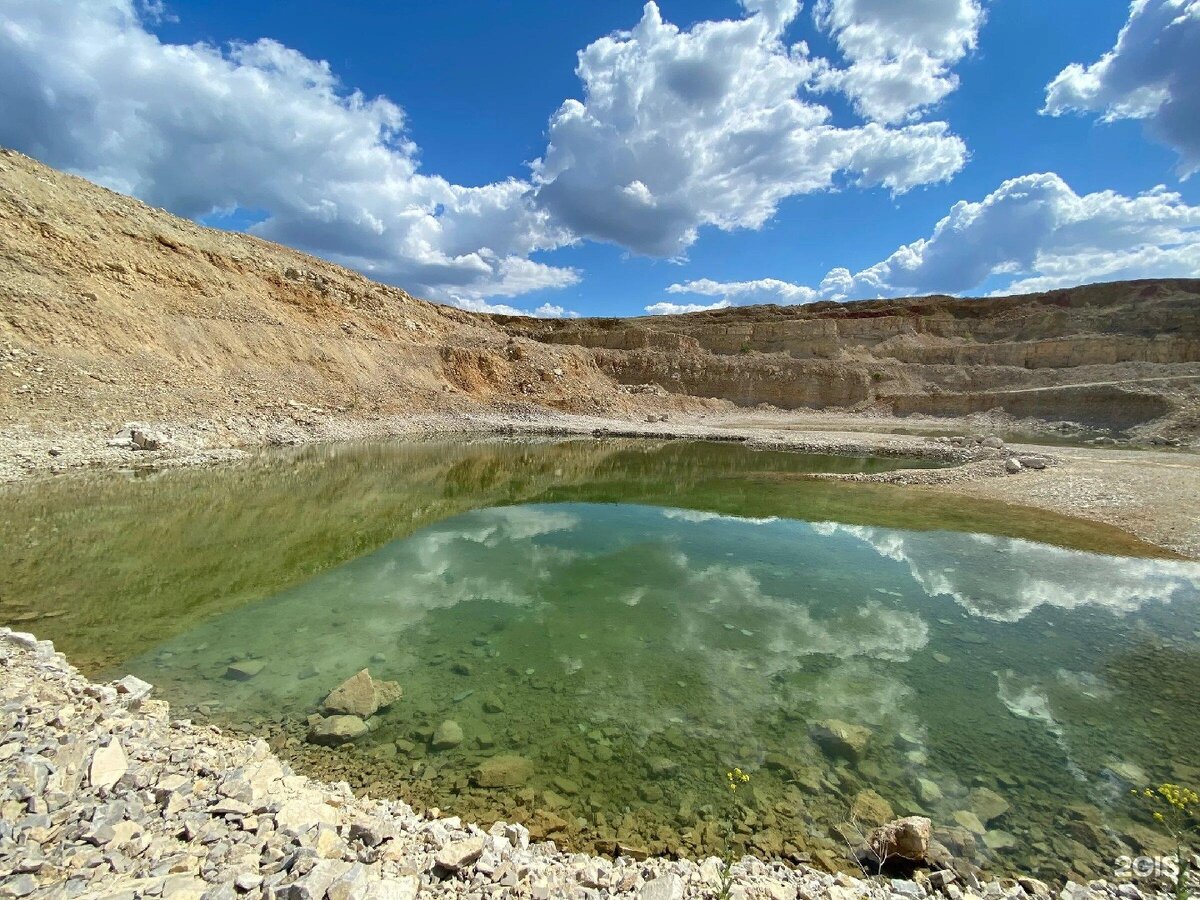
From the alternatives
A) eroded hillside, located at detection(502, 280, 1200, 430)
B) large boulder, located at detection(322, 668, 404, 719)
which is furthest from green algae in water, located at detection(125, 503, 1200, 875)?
eroded hillside, located at detection(502, 280, 1200, 430)

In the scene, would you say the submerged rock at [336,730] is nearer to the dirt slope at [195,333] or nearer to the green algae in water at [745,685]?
the green algae in water at [745,685]

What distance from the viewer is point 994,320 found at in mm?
56000

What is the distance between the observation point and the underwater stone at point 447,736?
4879 millimetres

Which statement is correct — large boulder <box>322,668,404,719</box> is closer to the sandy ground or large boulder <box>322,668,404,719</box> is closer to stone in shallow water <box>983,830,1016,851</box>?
stone in shallow water <box>983,830,1016,851</box>

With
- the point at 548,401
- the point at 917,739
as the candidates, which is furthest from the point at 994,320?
the point at 917,739

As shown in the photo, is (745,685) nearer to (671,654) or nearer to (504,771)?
(671,654)

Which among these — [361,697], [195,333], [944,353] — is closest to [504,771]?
[361,697]

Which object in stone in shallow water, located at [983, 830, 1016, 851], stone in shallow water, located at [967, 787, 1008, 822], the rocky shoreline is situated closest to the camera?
the rocky shoreline

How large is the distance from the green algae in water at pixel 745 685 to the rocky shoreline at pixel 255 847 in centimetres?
42

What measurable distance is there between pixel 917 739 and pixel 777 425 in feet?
120

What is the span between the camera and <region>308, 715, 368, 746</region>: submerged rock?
485 centimetres

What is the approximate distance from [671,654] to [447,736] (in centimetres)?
287

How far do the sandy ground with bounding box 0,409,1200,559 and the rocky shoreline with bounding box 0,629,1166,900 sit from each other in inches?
493

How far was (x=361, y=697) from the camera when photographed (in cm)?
537
